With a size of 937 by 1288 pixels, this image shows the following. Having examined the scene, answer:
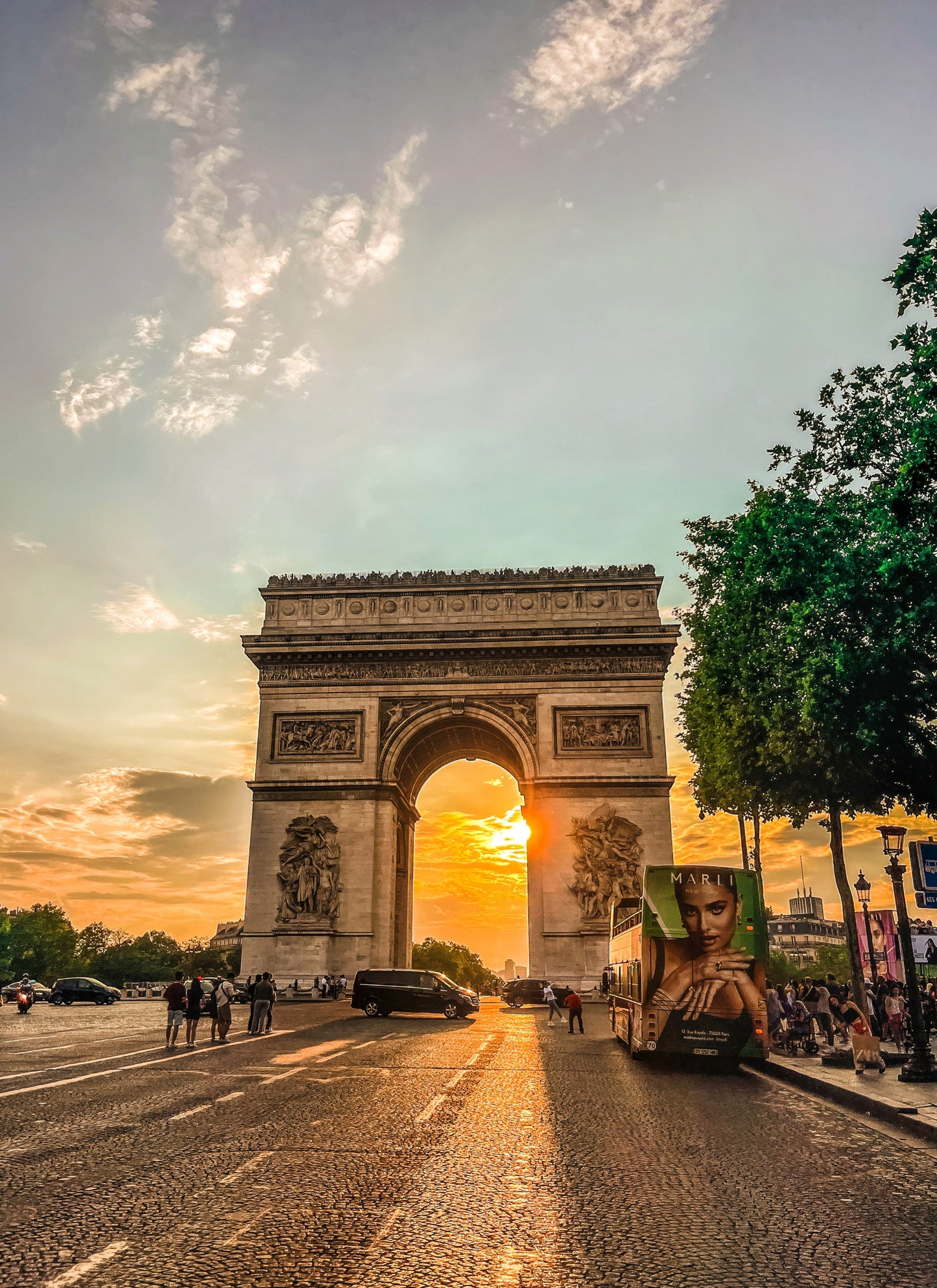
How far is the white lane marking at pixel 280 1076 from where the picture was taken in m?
13.6

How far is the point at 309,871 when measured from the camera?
40.5 metres

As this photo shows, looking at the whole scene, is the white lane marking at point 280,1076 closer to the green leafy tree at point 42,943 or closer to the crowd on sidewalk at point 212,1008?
the crowd on sidewalk at point 212,1008

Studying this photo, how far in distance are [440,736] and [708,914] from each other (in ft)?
95.2

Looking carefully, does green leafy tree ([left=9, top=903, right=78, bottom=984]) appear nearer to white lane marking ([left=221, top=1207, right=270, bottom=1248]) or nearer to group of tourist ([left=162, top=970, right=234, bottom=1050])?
group of tourist ([left=162, top=970, right=234, bottom=1050])

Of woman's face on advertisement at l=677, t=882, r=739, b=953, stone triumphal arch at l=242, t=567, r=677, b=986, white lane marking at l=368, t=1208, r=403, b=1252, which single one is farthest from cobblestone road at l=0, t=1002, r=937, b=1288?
stone triumphal arch at l=242, t=567, r=677, b=986

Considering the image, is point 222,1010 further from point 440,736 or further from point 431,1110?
point 440,736

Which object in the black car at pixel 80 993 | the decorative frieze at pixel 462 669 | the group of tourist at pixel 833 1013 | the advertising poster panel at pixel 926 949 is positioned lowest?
the black car at pixel 80 993

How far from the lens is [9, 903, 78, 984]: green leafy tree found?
10144 centimetres

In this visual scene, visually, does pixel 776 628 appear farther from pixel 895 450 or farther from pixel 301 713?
pixel 301 713

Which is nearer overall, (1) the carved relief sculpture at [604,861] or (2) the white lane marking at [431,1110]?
(2) the white lane marking at [431,1110]

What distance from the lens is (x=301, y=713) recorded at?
142ft

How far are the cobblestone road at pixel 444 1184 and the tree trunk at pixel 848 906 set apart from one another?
23.5 feet

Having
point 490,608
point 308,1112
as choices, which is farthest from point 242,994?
point 308,1112

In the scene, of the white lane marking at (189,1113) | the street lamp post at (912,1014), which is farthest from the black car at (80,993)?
the street lamp post at (912,1014)
